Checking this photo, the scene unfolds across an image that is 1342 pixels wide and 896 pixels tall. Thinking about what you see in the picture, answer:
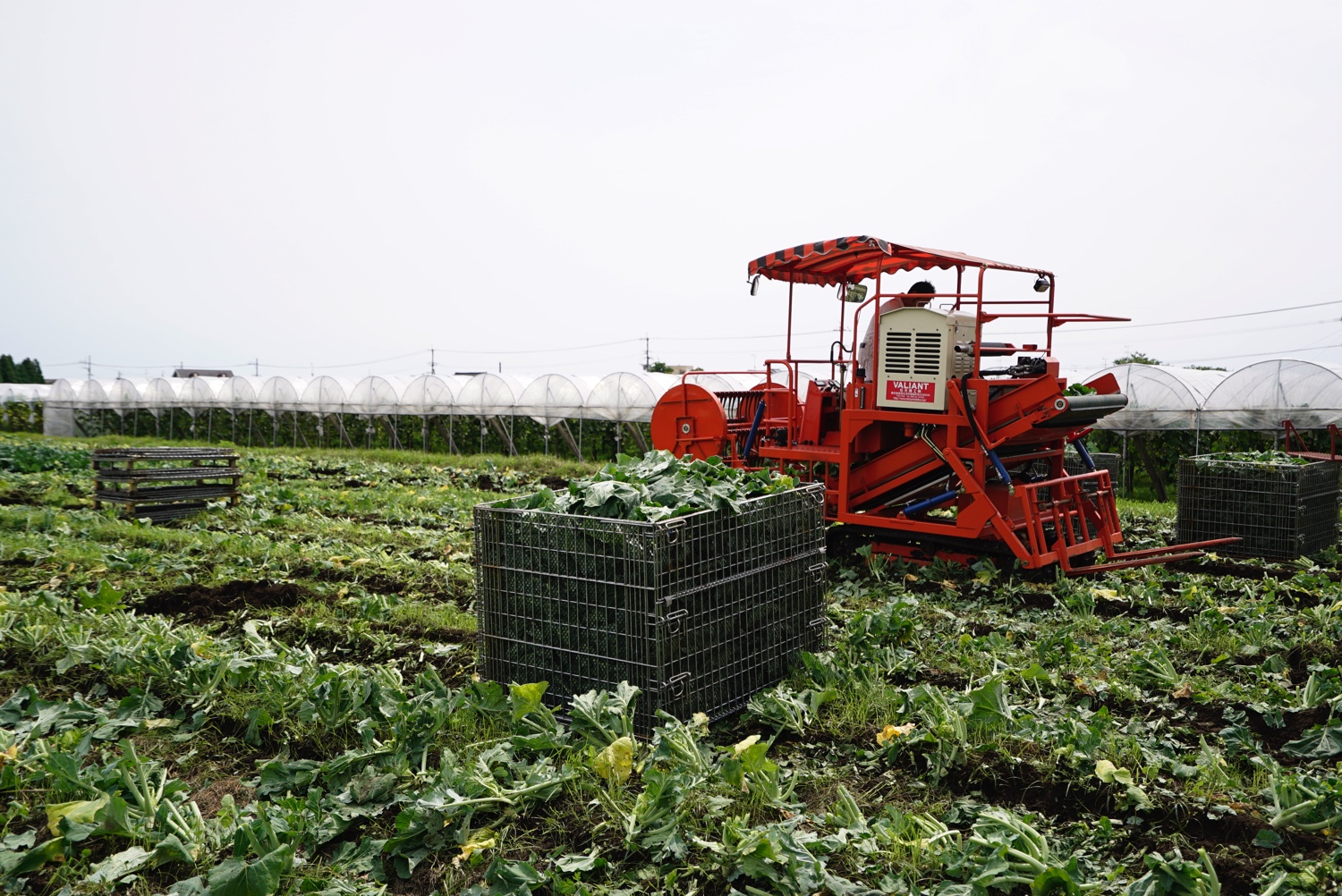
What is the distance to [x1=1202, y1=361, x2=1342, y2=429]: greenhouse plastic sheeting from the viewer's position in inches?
608

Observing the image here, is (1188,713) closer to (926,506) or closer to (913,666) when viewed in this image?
(913,666)

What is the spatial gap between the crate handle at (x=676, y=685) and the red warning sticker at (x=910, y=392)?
5.22 metres

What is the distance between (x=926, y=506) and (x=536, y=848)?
6.33 m

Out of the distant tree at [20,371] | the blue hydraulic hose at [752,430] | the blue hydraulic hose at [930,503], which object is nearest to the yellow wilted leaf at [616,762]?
the blue hydraulic hose at [930,503]

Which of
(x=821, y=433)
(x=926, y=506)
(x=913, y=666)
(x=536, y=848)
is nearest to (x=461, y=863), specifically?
(x=536, y=848)

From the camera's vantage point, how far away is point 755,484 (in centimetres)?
562

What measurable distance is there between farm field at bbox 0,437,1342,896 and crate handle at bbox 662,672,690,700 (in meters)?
0.21

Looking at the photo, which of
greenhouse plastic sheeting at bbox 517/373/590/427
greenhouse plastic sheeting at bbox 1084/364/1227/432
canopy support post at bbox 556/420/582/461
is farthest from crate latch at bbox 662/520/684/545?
canopy support post at bbox 556/420/582/461

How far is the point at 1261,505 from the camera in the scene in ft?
32.6

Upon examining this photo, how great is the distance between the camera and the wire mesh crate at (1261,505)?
9734 mm

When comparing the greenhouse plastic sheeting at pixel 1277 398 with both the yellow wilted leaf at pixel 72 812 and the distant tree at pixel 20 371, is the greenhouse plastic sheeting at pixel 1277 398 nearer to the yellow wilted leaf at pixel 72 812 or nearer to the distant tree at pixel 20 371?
the yellow wilted leaf at pixel 72 812

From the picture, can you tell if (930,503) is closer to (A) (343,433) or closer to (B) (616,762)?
(B) (616,762)

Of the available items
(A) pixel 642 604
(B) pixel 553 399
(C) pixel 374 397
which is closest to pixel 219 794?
(A) pixel 642 604

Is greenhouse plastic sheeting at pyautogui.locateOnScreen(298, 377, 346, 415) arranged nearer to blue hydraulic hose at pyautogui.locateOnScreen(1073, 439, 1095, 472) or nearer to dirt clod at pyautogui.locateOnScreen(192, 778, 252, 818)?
blue hydraulic hose at pyautogui.locateOnScreen(1073, 439, 1095, 472)
